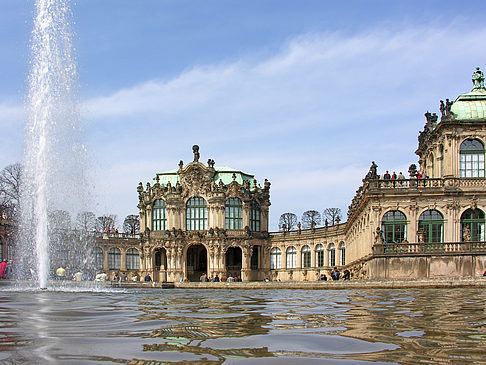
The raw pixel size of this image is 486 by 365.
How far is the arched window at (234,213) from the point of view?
75875 mm

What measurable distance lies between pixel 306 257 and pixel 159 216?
59.8ft

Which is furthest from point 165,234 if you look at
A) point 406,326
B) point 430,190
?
point 406,326

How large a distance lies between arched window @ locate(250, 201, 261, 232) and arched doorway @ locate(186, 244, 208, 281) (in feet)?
24.3

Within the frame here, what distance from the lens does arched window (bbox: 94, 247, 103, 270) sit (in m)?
79.0

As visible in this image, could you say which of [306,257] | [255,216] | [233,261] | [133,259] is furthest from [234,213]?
[133,259]

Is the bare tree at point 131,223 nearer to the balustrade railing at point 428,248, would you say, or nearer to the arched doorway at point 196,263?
the arched doorway at point 196,263

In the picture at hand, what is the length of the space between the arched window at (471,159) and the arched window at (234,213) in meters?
36.2

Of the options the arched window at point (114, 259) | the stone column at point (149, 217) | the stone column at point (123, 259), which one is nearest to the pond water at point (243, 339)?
the stone column at point (149, 217)

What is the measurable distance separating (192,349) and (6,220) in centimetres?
5854

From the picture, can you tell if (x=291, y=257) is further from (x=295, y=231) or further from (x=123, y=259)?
(x=123, y=259)

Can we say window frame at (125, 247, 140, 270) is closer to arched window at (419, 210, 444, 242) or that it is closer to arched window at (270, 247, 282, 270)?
arched window at (270, 247, 282, 270)

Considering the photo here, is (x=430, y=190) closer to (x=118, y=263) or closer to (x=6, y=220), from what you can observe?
(x=6, y=220)

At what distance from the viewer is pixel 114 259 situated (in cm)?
7994

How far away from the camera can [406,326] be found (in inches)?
341
